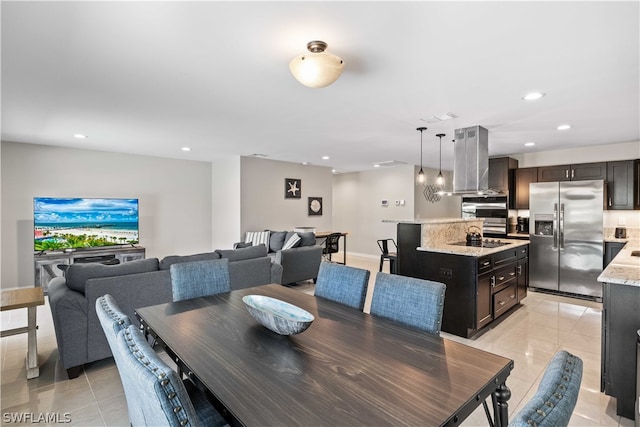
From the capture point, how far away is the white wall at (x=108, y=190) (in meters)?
5.01

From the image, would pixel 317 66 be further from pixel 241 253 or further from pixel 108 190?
pixel 108 190

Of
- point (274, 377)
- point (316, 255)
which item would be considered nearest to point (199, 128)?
point (316, 255)

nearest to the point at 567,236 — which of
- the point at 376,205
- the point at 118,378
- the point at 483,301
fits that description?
the point at 483,301

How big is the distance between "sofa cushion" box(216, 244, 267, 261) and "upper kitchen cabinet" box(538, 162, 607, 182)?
4.94 meters

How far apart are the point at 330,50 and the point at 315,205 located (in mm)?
5655

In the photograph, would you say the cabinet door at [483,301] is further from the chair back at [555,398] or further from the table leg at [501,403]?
the chair back at [555,398]

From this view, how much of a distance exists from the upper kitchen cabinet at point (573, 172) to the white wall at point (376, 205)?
2681 mm

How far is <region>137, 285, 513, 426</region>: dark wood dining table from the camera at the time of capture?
97 cm

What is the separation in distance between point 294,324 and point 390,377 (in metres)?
0.46

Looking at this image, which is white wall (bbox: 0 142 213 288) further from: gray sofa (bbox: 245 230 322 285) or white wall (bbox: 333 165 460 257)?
white wall (bbox: 333 165 460 257)

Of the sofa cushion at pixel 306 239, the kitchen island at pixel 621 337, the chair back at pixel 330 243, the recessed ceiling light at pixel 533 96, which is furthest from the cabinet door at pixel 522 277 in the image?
the chair back at pixel 330 243

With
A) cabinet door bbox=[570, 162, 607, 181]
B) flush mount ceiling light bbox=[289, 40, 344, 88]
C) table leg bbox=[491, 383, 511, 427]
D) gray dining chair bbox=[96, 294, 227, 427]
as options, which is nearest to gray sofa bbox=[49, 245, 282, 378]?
gray dining chair bbox=[96, 294, 227, 427]

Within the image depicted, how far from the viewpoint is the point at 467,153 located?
4016 millimetres

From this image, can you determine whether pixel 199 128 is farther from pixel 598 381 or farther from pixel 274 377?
pixel 598 381
